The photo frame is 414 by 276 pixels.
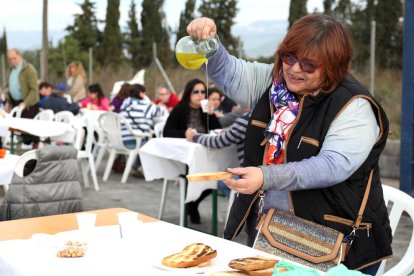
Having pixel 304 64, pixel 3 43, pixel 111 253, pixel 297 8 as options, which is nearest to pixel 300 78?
pixel 304 64

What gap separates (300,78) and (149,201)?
16.1 feet

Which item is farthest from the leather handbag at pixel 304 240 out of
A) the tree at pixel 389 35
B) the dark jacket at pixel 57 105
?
the tree at pixel 389 35

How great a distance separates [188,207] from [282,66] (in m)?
3.79

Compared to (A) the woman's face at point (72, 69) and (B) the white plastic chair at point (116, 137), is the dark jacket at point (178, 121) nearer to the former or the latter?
(B) the white plastic chair at point (116, 137)

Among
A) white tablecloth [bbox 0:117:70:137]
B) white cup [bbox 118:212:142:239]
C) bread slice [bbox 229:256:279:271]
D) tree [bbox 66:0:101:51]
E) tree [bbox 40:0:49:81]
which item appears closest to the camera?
bread slice [bbox 229:256:279:271]

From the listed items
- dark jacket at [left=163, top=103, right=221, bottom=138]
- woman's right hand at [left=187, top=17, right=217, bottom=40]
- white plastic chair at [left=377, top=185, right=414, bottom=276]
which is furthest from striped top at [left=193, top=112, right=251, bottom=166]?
woman's right hand at [left=187, top=17, right=217, bottom=40]

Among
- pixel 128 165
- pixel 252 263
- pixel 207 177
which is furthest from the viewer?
pixel 128 165

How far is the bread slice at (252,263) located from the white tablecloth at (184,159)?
3.21 meters

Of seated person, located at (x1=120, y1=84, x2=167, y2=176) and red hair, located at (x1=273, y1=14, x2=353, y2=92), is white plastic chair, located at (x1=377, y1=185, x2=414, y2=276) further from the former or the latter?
seated person, located at (x1=120, y1=84, x2=167, y2=176)

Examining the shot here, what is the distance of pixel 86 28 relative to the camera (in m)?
29.2

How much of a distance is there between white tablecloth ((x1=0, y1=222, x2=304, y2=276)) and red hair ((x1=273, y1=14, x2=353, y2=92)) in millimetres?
632

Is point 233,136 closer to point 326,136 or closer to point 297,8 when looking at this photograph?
point 326,136

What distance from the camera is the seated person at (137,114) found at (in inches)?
331

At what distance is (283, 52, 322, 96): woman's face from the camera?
7.16 feet
